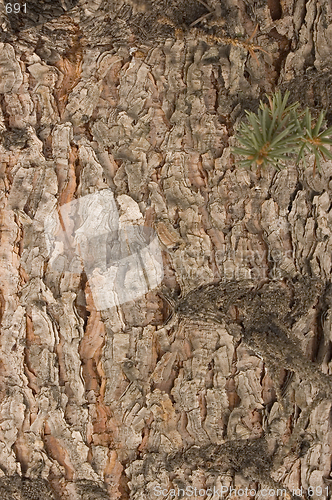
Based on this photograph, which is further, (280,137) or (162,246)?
(162,246)

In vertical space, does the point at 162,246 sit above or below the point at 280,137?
below

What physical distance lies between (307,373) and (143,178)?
70cm

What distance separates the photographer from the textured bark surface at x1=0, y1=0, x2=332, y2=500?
1.19 meters

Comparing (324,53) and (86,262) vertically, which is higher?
(324,53)

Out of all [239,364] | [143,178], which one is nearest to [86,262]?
[143,178]

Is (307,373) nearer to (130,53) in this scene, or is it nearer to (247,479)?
(247,479)

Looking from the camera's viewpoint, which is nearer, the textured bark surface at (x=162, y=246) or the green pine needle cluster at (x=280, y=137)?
the green pine needle cluster at (x=280, y=137)

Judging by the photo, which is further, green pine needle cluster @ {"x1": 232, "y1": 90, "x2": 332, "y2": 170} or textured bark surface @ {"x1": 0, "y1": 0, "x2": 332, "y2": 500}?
textured bark surface @ {"x1": 0, "y1": 0, "x2": 332, "y2": 500}

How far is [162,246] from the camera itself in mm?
1191

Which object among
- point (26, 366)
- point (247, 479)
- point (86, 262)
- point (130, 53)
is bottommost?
point (247, 479)

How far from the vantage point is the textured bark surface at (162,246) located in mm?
1192

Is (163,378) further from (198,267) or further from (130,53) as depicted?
(130,53)

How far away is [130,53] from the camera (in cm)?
121

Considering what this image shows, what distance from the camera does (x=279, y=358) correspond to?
1211 mm
